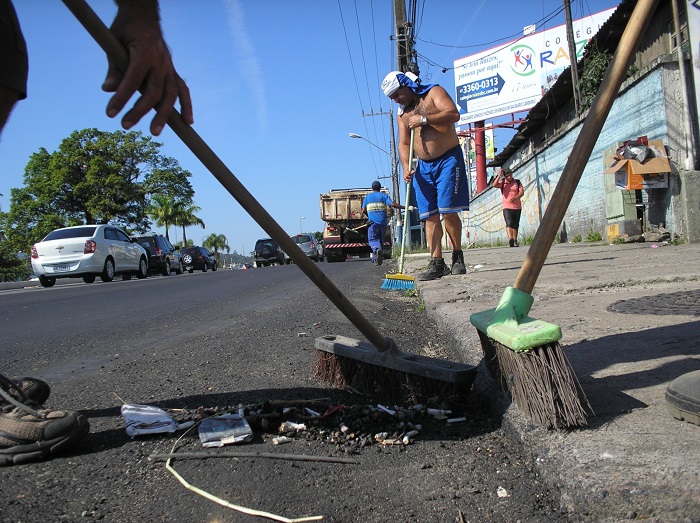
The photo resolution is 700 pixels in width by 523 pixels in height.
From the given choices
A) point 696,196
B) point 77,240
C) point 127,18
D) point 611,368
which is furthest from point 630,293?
point 77,240

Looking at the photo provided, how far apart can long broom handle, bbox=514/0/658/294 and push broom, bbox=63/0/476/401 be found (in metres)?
0.44

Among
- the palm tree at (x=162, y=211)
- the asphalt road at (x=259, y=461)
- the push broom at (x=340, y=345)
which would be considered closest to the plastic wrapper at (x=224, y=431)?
the asphalt road at (x=259, y=461)

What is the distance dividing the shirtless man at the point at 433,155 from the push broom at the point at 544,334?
336 centimetres

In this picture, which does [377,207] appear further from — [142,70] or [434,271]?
[142,70]

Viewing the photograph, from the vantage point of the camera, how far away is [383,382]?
216 cm

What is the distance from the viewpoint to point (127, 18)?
5.18 ft

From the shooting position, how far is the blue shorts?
17.1 feet

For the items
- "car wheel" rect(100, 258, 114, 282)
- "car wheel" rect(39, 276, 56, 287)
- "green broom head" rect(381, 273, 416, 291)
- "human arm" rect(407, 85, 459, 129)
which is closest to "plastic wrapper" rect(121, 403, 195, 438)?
"green broom head" rect(381, 273, 416, 291)

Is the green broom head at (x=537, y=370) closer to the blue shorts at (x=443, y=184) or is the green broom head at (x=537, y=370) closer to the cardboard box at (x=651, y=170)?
the blue shorts at (x=443, y=184)

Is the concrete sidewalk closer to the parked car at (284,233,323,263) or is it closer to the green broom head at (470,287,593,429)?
the green broom head at (470,287,593,429)

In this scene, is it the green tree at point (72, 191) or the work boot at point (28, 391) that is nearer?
the work boot at point (28, 391)

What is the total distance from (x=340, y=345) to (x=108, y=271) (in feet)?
46.0

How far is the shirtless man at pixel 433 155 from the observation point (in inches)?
204

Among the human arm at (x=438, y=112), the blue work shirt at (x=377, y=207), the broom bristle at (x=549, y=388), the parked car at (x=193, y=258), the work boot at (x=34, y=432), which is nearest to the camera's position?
the broom bristle at (x=549, y=388)
